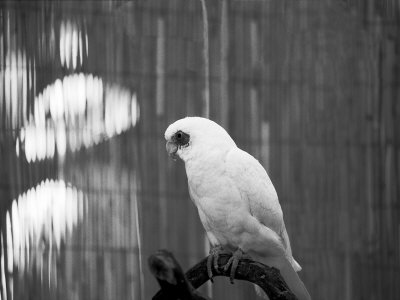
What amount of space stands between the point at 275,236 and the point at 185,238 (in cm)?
83

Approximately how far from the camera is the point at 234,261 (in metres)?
2.03

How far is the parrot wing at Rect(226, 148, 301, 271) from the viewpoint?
6.90 feet

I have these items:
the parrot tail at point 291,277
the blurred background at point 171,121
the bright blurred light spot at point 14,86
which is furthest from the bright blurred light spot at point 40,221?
the parrot tail at point 291,277

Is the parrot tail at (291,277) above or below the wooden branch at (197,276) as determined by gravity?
below

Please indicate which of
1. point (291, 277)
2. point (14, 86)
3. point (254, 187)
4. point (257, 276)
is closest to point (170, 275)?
point (257, 276)

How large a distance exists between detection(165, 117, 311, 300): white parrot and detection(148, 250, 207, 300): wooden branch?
44 cm

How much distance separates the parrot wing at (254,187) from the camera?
6.90 ft

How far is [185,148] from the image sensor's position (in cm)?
215

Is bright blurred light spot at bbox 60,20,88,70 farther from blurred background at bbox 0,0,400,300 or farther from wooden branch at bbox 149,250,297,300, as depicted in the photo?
wooden branch at bbox 149,250,297,300

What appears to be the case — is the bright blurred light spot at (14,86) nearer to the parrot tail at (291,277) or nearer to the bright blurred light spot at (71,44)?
the bright blurred light spot at (71,44)

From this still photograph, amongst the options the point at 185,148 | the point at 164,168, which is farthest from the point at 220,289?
the point at 185,148

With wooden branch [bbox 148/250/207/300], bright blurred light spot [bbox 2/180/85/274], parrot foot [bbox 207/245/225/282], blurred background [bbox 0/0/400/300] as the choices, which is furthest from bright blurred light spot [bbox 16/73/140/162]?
wooden branch [bbox 148/250/207/300]

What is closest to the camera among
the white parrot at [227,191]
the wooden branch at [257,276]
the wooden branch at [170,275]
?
the wooden branch at [170,275]

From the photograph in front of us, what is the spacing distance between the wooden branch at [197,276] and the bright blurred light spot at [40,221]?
0.99 m
